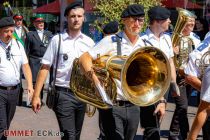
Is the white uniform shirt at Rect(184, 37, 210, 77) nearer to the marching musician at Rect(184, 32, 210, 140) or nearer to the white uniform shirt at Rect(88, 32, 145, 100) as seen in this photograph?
the marching musician at Rect(184, 32, 210, 140)

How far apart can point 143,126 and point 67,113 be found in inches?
32.0

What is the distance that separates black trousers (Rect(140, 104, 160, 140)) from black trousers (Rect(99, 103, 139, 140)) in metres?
0.52

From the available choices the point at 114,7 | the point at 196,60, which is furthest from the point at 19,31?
the point at 196,60

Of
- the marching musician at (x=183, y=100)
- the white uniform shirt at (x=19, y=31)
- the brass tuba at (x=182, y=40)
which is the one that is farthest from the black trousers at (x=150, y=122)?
the white uniform shirt at (x=19, y=31)

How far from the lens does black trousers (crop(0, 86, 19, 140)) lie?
5777mm

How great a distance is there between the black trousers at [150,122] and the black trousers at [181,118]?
62.7 inches

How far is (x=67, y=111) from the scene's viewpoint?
5336 millimetres

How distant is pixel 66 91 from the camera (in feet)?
17.7

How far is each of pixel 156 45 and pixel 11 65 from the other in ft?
5.50

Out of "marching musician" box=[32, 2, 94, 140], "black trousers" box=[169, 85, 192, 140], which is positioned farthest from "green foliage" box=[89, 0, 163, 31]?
"marching musician" box=[32, 2, 94, 140]

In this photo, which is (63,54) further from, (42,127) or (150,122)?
(42,127)

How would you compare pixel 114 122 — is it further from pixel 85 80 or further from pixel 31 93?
pixel 31 93

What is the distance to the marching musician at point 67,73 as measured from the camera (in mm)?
5340

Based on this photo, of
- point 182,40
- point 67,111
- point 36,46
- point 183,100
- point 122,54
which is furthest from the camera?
point 36,46
